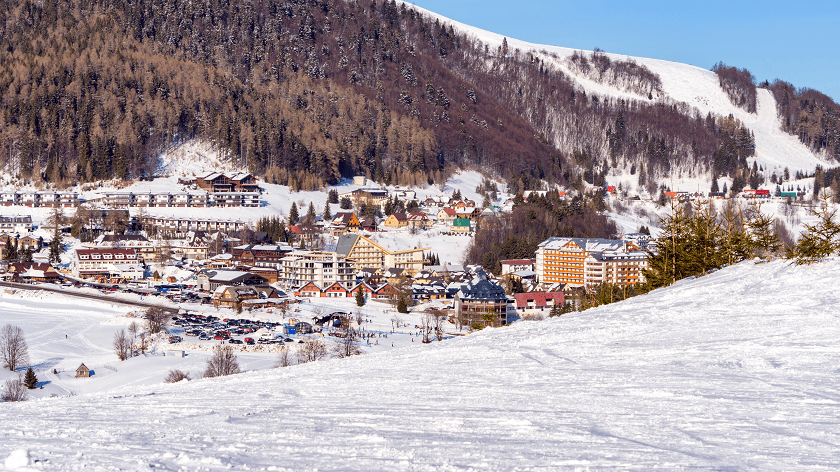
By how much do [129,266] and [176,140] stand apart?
4165 cm

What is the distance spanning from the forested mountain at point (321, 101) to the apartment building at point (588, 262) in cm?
3823

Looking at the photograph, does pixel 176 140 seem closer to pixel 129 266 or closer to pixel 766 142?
pixel 129 266

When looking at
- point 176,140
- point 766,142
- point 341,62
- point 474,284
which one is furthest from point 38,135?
point 766,142

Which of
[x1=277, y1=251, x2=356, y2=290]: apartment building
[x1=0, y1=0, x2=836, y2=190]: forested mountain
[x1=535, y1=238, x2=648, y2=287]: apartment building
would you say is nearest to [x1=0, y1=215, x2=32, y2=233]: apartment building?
[x1=0, y1=0, x2=836, y2=190]: forested mountain

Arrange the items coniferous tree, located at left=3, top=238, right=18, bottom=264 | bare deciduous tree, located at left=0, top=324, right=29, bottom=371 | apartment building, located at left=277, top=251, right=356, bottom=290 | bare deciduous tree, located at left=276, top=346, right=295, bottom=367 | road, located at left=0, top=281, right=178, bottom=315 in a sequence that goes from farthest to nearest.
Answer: coniferous tree, located at left=3, top=238, right=18, bottom=264, apartment building, located at left=277, top=251, right=356, bottom=290, road, located at left=0, top=281, right=178, bottom=315, bare deciduous tree, located at left=276, top=346, right=295, bottom=367, bare deciduous tree, located at left=0, top=324, right=29, bottom=371

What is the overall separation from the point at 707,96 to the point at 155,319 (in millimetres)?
168266

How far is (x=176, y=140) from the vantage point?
3765 inches

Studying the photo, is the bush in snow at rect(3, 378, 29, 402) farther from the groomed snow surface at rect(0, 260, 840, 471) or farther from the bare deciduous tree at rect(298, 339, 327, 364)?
the groomed snow surface at rect(0, 260, 840, 471)

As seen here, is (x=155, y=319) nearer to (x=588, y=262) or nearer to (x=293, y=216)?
(x=588, y=262)

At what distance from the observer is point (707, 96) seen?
7121 inches

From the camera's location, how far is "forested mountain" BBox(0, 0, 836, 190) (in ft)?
306

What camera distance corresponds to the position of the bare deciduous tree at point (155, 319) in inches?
1521

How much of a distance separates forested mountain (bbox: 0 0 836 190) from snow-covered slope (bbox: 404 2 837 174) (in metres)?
3.93

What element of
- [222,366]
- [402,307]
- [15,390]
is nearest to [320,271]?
[402,307]
